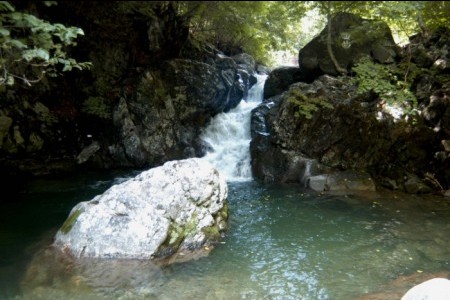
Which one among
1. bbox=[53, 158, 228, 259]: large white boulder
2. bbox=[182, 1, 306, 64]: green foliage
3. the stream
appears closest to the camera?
bbox=[182, 1, 306, 64]: green foliage

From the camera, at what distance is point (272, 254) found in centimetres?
776

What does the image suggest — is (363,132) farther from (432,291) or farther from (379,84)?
(432,291)

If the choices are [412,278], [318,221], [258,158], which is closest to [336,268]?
[412,278]

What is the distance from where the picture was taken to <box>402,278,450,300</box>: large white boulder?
4.59 meters

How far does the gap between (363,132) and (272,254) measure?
6610 millimetres

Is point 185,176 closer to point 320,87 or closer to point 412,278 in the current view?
point 412,278

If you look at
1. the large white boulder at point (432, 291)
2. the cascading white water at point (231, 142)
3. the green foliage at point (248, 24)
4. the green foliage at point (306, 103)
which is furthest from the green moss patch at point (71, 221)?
the green foliage at point (306, 103)

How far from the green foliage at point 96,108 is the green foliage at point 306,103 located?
24.4 feet

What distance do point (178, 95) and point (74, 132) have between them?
4.54m

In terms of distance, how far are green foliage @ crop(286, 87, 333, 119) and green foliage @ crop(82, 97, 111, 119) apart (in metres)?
7.44

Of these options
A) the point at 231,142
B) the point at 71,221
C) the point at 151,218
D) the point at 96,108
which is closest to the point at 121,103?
the point at 96,108

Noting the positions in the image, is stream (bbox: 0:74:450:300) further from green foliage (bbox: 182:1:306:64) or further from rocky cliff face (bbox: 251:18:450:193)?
green foliage (bbox: 182:1:306:64)

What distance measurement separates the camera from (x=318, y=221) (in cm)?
951

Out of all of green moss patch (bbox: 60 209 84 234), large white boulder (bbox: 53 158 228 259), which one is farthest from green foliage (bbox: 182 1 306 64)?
green moss patch (bbox: 60 209 84 234)
